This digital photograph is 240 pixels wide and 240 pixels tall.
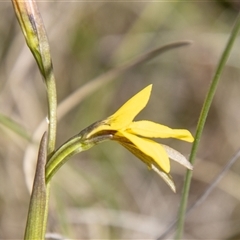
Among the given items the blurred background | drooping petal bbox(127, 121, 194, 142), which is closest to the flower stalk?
drooping petal bbox(127, 121, 194, 142)

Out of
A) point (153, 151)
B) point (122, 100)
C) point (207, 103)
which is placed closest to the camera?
point (153, 151)

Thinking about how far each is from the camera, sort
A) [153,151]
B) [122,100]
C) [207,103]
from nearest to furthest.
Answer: [153,151], [207,103], [122,100]

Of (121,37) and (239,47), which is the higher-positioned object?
(121,37)

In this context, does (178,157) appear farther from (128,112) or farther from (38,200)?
(38,200)

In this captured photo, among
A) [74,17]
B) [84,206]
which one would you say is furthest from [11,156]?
[74,17]

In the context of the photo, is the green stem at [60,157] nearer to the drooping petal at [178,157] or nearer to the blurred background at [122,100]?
the drooping petal at [178,157]

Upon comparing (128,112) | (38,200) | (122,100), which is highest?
(122,100)

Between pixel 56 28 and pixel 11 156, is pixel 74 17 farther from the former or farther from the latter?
pixel 11 156

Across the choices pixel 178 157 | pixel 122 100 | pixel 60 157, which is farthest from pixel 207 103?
pixel 122 100
